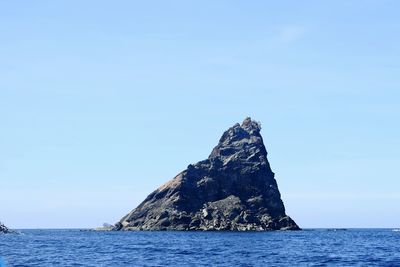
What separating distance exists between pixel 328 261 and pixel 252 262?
1076 centimetres

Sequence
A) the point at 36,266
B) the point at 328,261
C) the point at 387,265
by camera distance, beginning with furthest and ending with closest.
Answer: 1. the point at 328,261
2. the point at 387,265
3. the point at 36,266

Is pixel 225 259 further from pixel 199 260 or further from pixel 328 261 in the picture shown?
pixel 328 261

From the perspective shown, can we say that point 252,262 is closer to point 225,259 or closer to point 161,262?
point 225,259

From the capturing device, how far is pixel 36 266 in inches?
2288

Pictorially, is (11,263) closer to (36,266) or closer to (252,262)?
(36,266)

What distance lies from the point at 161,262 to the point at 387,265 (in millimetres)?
28068

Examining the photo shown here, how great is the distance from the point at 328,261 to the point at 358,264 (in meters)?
4.95

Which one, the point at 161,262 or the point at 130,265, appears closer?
the point at 130,265

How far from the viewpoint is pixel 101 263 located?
6406 centimetres

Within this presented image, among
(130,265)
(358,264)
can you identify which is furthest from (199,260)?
(358,264)

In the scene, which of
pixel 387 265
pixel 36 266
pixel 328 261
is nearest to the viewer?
pixel 36 266

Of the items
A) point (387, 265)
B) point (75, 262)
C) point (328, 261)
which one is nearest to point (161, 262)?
point (75, 262)

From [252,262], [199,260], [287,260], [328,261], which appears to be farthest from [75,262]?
[328,261]

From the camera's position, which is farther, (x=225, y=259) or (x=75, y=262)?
(x=225, y=259)
